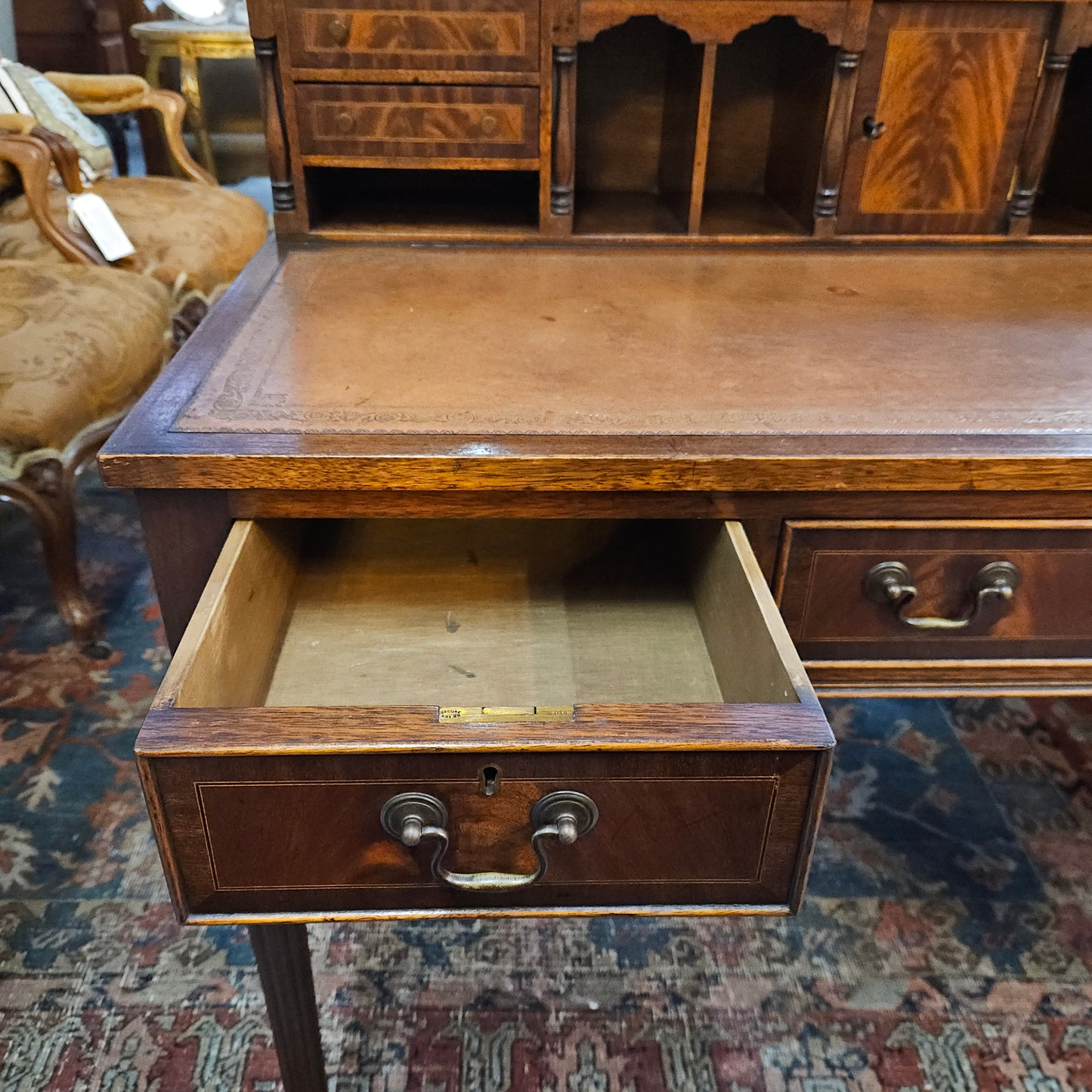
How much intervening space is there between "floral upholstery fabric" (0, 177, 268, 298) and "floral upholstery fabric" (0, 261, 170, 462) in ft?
0.68

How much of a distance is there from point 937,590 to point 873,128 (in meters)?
0.58

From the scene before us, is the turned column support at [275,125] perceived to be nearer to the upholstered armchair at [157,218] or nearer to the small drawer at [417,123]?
the small drawer at [417,123]

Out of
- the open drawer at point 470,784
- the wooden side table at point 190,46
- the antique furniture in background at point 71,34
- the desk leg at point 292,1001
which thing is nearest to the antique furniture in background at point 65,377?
the open drawer at point 470,784

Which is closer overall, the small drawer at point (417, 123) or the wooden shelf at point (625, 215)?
the small drawer at point (417, 123)

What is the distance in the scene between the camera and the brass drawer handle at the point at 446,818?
0.55 m

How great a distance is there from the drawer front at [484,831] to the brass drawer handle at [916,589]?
24cm

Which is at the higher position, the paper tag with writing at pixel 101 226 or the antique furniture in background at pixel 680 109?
the antique furniture in background at pixel 680 109

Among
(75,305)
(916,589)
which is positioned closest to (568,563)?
(916,589)

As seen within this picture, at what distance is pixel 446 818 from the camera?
56cm

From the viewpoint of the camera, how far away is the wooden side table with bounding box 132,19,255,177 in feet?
9.69

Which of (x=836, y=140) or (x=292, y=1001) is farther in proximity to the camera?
(x=836, y=140)

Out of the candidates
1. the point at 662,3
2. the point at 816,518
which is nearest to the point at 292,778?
the point at 816,518

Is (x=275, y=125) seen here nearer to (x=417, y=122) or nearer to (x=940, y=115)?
(x=417, y=122)

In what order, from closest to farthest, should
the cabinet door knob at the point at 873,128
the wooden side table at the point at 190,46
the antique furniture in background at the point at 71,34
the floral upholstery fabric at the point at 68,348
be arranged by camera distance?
the cabinet door knob at the point at 873,128 → the floral upholstery fabric at the point at 68,348 → the wooden side table at the point at 190,46 → the antique furniture in background at the point at 71,34
